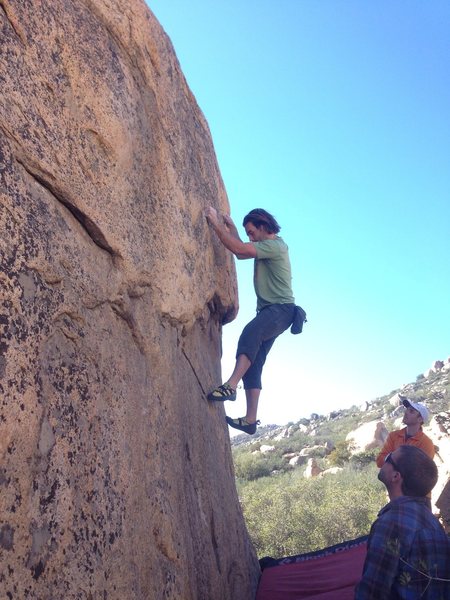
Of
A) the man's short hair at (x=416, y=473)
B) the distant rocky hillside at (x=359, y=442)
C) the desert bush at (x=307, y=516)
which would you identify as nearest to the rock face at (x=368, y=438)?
the distant rocky hillside at (x=359, y=442)

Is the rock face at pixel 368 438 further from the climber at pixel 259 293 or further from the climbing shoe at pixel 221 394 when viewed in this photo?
the climbing shoe at pixel 221 394

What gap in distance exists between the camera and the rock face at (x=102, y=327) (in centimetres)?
217

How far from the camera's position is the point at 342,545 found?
18.3ft

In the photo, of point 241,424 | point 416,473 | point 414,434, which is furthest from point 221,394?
point 414,434

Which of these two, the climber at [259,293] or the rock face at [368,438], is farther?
the rock face at [368,438]

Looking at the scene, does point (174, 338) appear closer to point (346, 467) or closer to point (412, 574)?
point (412, 574)

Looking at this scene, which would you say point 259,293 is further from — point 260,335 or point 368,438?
point 368,438

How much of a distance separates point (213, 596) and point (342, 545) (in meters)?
2.50

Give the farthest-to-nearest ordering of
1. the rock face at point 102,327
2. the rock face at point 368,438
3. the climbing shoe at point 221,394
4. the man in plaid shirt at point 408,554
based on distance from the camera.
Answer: the rock face at point 368,438 < the climbing shoe at point 221,394 < the man in plaid shirt at point 408,554 < the rock face at point 102,327

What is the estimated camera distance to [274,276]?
5234mm

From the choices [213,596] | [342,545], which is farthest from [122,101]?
[342,545]

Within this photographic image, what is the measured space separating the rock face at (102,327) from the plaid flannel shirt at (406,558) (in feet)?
3.31

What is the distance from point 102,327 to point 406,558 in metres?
2.00

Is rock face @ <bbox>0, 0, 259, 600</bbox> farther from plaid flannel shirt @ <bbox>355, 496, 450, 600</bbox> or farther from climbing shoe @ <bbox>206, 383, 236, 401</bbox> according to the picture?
plaid flannel shirt @ <bbox>355, 496, 450, 600</bbox>
